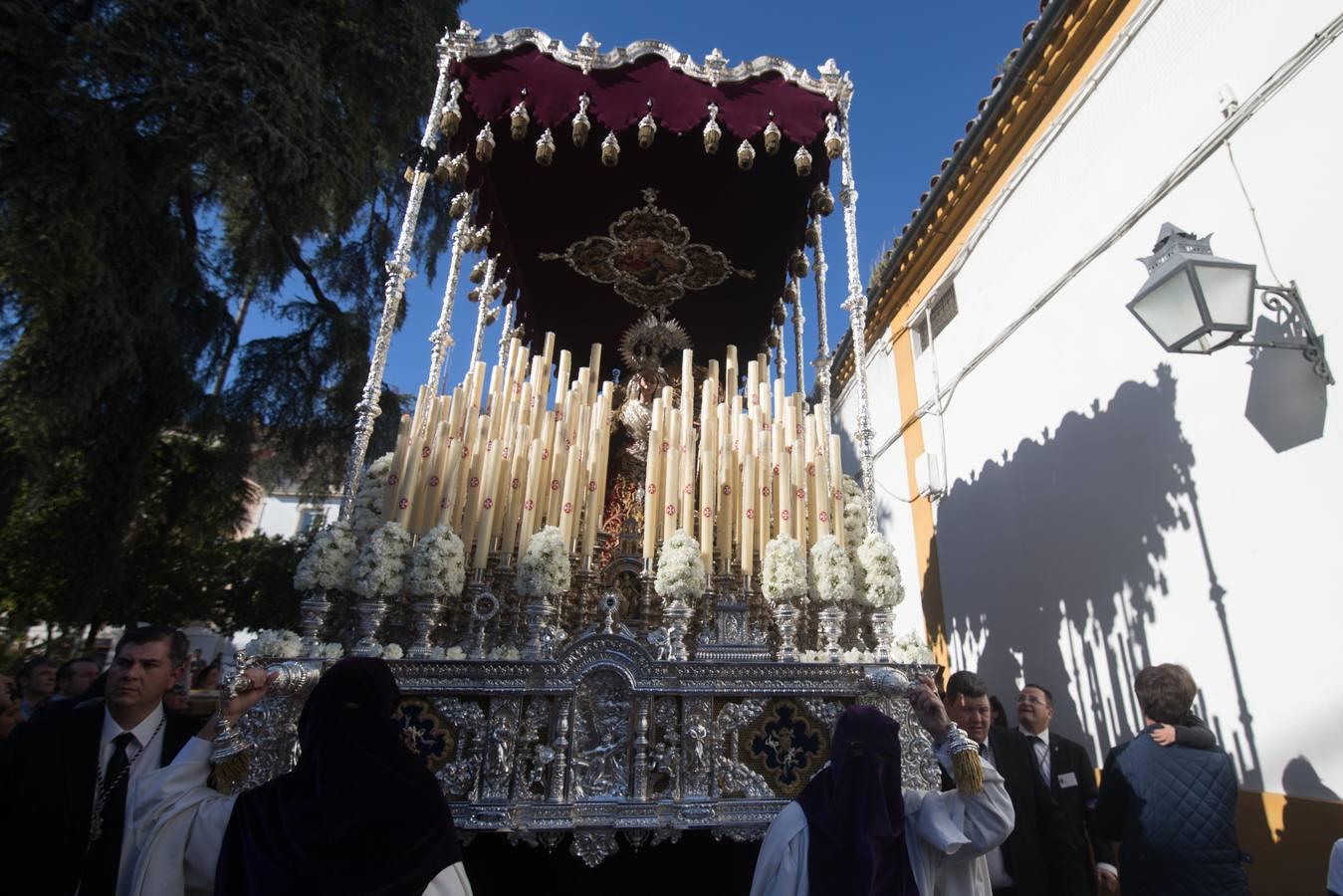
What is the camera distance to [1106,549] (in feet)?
16.4

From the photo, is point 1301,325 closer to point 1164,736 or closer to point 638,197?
point 1164,736

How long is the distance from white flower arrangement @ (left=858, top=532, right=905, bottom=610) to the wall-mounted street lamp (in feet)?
6.52

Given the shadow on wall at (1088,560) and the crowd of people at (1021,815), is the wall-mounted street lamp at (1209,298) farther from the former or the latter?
the crowd of people at (1021,815)

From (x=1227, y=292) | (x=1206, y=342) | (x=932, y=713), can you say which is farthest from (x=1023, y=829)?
(x=1206, y=342)

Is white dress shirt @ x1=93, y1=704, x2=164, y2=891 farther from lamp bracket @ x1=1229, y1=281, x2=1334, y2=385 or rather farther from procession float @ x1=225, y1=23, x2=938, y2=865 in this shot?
lamp bracket @ x1=1229, y1=281, x2=1334, y2=385

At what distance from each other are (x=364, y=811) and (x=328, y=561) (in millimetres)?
2239

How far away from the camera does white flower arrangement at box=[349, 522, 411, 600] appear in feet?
11.8

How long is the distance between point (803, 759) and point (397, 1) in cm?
1153

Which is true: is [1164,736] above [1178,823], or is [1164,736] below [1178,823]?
above

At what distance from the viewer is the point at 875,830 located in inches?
75.0

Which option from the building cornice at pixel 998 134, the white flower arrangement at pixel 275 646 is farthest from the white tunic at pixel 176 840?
the building cornice at pixel 998 134

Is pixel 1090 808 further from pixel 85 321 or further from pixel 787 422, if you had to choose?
pixel 85 321

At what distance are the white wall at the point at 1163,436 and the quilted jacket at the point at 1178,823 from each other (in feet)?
3.62

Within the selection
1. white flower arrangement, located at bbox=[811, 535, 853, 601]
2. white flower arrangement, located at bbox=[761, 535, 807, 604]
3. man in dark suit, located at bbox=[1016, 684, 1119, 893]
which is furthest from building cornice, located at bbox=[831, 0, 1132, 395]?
man in dark suit, located at bbox=[1016, 684, 1119, 893]
